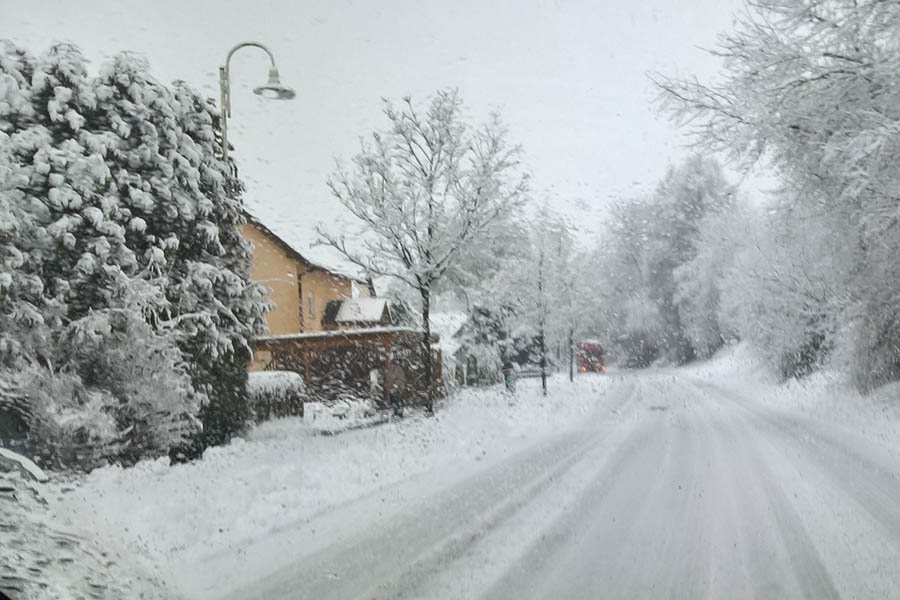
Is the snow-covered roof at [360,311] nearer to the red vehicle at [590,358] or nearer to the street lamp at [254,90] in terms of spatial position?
the street lamp at [254,90]

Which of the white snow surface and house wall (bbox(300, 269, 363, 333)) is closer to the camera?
the white snow surface

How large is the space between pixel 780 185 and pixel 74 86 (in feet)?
43.5

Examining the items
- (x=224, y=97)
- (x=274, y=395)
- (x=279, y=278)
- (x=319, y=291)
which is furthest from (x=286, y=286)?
(x=224, y=97)

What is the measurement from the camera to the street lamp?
11.3 m

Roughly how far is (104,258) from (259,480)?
4255 millimetres

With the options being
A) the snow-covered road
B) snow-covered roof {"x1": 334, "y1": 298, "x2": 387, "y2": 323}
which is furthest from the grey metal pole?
snow-covered roof {"x1": 334, "y1": 298, "x2": 387, "y2": 323}

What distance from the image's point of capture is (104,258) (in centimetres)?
1067

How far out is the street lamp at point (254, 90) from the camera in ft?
37.0

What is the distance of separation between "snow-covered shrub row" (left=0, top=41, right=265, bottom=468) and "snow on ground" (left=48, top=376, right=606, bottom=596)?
0.82 meters

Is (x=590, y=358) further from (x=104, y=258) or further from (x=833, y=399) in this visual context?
(x=104, y=258)

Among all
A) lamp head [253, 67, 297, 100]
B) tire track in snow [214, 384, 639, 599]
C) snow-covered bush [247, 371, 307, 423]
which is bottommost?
tire track in snow [214, 384, 639, 599]

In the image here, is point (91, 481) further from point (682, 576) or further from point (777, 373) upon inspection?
point (777, 373)

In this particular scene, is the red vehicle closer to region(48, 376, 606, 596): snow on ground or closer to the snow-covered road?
region(48, 376, 606, 596): snow on ground

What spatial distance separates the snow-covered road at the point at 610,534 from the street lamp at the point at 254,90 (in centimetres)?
621
